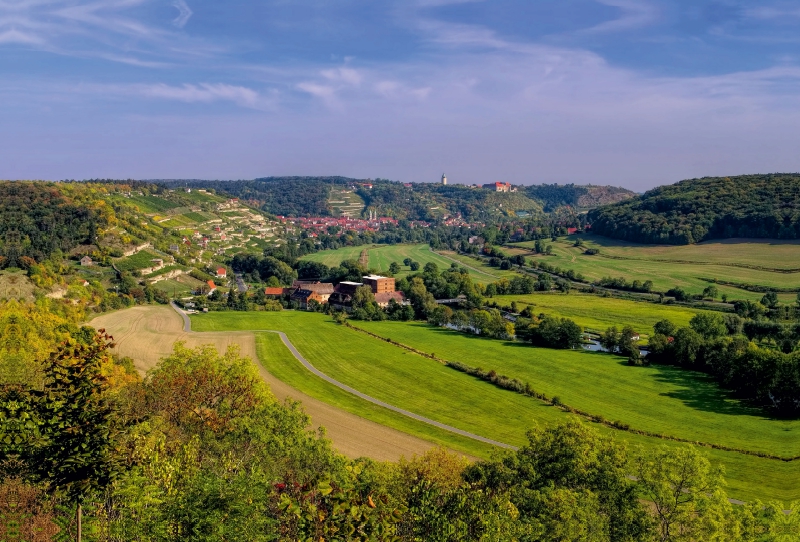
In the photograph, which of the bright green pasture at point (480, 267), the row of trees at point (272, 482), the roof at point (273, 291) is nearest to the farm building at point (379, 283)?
the roof at point (273, 291)

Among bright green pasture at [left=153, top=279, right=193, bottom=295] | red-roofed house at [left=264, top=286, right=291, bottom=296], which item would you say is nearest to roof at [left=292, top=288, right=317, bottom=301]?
red-roofed house at [left=264, top=286, right=291, bottom=296]

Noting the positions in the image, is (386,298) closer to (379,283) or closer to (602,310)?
(379,283)

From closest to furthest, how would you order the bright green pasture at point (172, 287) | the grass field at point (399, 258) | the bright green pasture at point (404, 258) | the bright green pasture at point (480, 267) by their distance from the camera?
the bright green pasture at point (172, 287) < the bright green pasture at point (480, 267) < the grass field at point (399, 258) < the bright green pasture at point (404, 258)

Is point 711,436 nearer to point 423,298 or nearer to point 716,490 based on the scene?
point 716,490

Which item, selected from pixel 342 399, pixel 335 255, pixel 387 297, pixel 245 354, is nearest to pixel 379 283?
pixel 387 297

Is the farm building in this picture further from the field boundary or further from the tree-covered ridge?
the tree-covered ridge

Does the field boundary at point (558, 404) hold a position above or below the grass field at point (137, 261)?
below

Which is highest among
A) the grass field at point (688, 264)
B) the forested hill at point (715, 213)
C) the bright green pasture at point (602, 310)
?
the forested hill at point (715, 213)

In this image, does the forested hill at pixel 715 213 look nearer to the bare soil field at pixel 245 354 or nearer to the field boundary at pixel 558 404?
the field boundary at pixel 558 404
